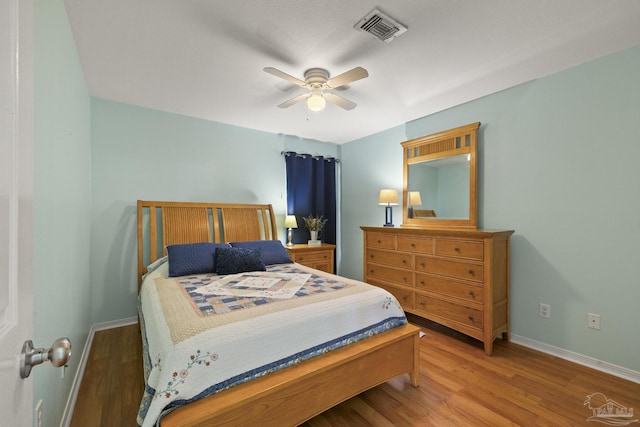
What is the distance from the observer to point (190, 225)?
328cm

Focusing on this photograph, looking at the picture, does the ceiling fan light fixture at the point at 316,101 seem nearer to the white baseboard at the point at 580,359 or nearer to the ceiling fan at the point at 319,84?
the ceiling fan at the point at 319,84

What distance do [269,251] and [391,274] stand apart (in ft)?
4.63

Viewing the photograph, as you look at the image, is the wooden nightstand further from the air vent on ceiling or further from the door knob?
the door knob

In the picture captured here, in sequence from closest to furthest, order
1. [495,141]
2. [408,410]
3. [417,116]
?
1. [408,410]
2. [495,141]
3. [417,116]

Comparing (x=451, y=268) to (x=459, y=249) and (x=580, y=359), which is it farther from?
(x=580, y=359)

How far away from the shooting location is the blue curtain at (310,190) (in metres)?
4.23

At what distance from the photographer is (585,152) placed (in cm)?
229

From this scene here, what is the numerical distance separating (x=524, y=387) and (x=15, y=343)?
8.61ft

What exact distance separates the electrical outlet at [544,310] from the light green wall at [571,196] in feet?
0.12

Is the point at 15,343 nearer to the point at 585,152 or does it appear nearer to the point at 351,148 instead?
the point at 585,152

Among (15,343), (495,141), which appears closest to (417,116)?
(495,141)

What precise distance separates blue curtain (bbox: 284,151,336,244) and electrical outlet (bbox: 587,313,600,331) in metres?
3.07

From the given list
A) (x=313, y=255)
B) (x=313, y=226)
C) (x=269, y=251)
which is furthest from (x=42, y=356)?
(x=313, y=226)

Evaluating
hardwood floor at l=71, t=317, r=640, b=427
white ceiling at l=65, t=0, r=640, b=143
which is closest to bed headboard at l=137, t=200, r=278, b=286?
hardwood floor at l=71, t=317, r=640, b=427
